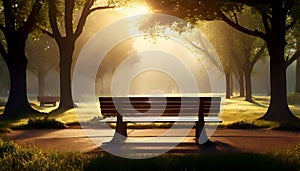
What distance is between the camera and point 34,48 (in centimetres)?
5997

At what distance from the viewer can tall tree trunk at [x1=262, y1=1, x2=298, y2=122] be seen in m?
19.6

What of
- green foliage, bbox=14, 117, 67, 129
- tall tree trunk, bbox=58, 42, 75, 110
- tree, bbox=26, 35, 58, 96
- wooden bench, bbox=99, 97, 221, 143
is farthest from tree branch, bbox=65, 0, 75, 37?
tree, bbox=26, 35, 58, 96

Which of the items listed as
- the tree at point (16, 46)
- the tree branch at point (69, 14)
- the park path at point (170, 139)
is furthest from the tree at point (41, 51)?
the park path at point (170, 139)

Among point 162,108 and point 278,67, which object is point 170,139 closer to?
point 162,108

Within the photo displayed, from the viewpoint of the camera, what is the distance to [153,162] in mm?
7840

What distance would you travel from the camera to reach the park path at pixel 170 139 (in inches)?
432

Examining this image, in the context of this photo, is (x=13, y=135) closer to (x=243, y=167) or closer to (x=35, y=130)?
(x=35, y=130)

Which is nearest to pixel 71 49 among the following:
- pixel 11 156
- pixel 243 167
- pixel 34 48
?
pixel 11 156

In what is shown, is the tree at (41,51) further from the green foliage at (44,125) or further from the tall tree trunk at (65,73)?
the green foliage at (44,125)

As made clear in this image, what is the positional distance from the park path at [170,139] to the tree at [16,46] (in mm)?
8018

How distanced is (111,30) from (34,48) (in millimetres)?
10668

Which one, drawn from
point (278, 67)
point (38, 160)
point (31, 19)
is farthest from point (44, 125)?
point (278, 67)

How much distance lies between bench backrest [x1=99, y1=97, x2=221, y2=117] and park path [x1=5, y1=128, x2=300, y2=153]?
78 centimetres

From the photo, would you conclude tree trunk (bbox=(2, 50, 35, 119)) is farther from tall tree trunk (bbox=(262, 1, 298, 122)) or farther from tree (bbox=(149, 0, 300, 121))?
tall tree trunk (bbox=(262, 1, 298, 122))
